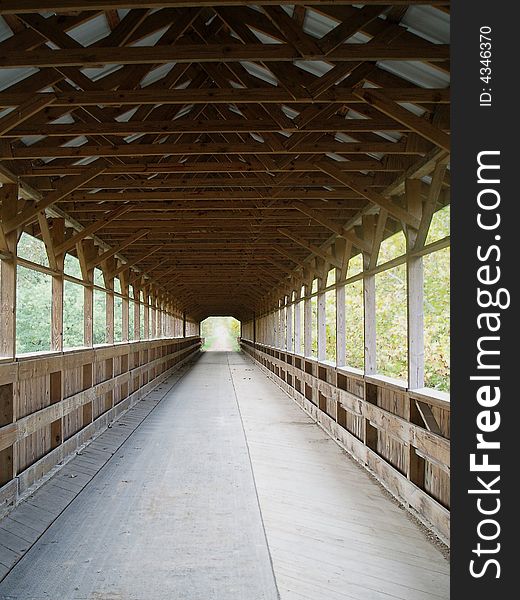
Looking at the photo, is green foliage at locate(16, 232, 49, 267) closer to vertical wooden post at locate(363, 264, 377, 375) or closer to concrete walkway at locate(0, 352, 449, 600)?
concrete walkway at locate(0, 352, 449, 600)

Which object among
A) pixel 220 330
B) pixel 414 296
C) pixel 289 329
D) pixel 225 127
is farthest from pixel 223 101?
pixel 220 330

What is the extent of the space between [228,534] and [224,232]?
22.0 feet

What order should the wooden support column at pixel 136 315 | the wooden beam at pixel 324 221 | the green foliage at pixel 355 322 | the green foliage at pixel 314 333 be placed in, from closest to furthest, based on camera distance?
1. the wooden beam at pixel 324 221
2. the wooden support column at pixel 136 315
3. the green foliage at pixel 314 333
4. the green foliage at pixel 355 322

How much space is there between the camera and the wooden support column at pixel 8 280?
611 cm

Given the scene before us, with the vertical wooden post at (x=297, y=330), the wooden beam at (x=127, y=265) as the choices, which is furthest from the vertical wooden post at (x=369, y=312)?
the vertical wooden post at (x=297, y=330)

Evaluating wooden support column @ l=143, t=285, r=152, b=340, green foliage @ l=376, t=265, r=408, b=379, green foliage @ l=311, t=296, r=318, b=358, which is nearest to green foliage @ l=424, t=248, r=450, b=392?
green foliage @ l=376, t=265, r=408, b=379

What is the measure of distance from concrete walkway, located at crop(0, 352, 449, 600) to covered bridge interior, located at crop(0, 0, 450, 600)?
0.03 m

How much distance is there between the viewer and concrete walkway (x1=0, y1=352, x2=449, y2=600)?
13.5ft

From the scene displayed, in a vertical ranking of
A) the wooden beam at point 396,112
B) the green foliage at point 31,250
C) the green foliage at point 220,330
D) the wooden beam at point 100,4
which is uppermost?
the green foliage at point 31,250

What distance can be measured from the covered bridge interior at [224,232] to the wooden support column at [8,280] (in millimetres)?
20

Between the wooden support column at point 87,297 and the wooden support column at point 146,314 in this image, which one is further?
the wooden support column at point 146,314

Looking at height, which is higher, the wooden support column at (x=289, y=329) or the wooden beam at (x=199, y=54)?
the wooden beam at (x=199, y=54)

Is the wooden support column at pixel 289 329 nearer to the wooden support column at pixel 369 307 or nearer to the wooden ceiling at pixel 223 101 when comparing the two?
the wooden ceiling at pixel 223 101

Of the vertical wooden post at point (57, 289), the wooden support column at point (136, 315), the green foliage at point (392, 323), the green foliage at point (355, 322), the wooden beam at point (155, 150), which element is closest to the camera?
the wooden beam at point (155, 150)
